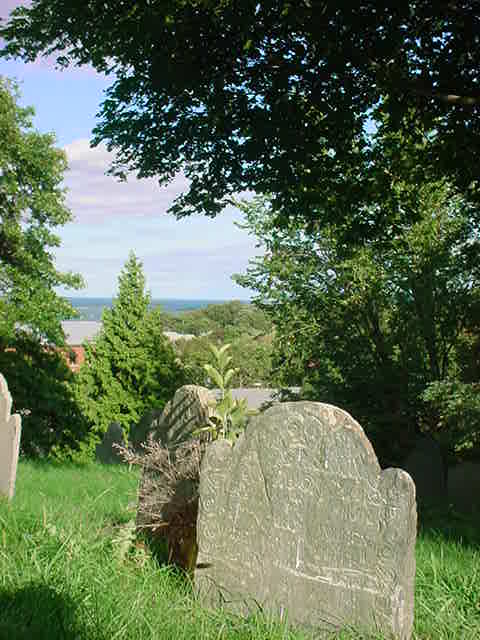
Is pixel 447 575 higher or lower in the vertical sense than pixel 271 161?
lower

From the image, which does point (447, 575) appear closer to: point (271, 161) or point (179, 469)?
point (179, 469)

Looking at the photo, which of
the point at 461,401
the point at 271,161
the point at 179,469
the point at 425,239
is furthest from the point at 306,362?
the point at 179,469

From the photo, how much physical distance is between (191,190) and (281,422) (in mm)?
6712

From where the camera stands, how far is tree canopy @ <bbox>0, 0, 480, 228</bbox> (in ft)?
29.2

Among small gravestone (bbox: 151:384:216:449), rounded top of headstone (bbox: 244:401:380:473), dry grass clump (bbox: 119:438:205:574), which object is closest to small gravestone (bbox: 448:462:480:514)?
small gravestone (bbox: 151:384:216:449)

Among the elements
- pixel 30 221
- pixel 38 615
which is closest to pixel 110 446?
pixel 30 221

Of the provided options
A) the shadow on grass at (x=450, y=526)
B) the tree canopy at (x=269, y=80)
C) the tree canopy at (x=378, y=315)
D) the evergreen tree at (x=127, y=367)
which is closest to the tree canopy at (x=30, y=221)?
the evergreen tree at (x=127, y=367)

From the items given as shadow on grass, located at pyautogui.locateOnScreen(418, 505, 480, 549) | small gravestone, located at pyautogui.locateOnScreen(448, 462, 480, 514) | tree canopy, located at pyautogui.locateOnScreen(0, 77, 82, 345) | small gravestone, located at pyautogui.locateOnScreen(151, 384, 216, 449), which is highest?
tree canopy, located at pyautogui.locateOnScreen(0, 77, 82, 345)

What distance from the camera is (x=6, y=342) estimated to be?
17.9m

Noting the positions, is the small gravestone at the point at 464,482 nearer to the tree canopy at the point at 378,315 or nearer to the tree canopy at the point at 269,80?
the tree canopy at the point at 378,315

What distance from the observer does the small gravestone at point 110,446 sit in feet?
50.3

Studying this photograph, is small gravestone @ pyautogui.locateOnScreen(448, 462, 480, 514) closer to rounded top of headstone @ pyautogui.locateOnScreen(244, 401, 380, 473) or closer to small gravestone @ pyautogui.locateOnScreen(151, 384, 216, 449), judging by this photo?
small gravestone @ pyautogui.locateOnScreen(151, 384, 216, 449)

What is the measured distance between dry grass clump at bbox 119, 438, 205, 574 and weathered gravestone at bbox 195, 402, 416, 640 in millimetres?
548

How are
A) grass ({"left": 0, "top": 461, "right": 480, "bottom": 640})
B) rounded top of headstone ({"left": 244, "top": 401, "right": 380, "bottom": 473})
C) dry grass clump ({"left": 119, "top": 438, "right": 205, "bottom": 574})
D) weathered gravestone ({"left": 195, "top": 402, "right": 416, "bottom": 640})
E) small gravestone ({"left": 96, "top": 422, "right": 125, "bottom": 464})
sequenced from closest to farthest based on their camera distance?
grass ({"left": 0, "top": 461, "right": 480, "bottom": 640}) < weathered gravestone ({"left": 195, "top": 402, "right": 416, "bottom": 640}) < rounded top of headstone ({"left": 244, "top": 401, "right": 380, "bottom": 473}) < dry grass clump ({"left": 119, "top": 438, "right": 205, "bottom": 574}) < small gravestone ({"left": 96, "top": 422, "right": 125, "bottom": 464})
